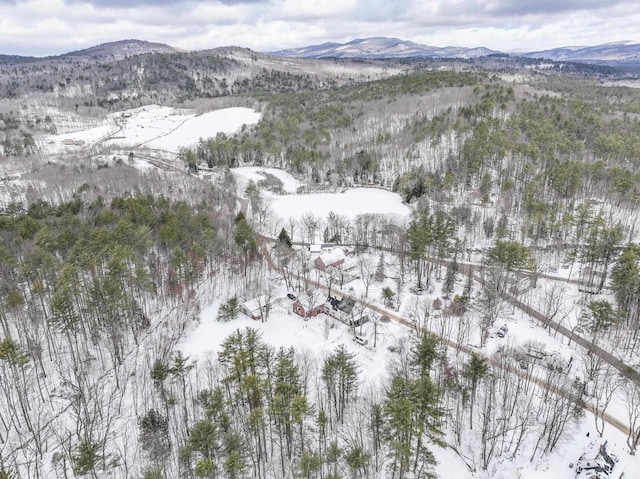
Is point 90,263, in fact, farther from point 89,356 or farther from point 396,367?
point 396,367

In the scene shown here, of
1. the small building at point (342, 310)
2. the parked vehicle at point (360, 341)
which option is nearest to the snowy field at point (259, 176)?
the small building at point (342, 310)

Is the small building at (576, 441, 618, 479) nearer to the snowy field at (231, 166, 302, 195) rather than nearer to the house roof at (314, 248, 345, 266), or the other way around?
the house roof at (314, 248, 345, 266)

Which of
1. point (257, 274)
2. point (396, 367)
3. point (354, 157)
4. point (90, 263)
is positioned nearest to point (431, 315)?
point (396, 367)

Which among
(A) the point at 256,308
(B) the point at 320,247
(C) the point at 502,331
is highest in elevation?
(B) the point at 320,247

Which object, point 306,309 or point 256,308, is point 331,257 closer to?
point 306,309

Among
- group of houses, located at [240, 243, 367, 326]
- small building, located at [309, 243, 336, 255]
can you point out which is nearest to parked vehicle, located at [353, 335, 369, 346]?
group of houses, located at [240, 243, 367, 326]

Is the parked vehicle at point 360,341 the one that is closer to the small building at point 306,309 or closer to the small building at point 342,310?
the small building at point 342,310

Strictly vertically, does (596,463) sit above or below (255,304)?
below

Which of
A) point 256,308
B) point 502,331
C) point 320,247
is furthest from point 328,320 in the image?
point 320,247
